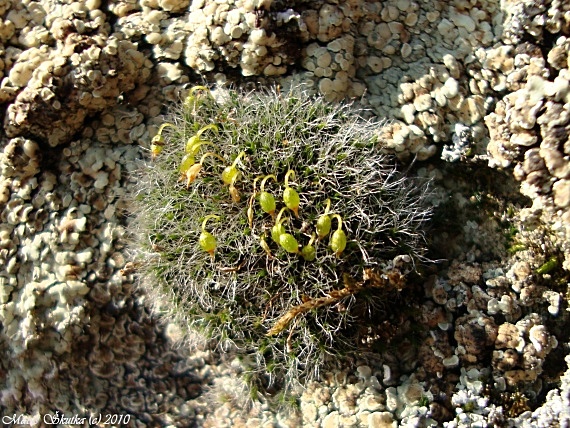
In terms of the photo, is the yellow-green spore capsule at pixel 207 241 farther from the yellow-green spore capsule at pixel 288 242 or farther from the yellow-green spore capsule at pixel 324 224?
the yellow-green spore capsule at pixel 324 224

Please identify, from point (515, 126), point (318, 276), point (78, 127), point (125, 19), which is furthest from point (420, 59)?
point (78, 127)

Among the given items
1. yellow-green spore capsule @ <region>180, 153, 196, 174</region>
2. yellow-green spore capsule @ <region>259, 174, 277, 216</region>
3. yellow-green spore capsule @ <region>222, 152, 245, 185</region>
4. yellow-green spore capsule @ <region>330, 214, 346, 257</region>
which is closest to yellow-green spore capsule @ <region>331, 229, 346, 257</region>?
yellow-green spore capsule @ <region>330, 214, 346, 257</region>

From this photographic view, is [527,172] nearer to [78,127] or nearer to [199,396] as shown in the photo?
[199,396]

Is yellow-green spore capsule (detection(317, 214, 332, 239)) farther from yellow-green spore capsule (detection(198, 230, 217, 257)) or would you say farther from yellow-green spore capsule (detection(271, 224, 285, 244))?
yellow-green spore capsule (detection(198, 230, 217, 257))

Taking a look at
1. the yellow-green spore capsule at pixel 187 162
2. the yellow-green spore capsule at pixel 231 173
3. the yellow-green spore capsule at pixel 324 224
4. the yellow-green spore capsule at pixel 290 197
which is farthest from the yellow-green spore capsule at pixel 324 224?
the yellow-green spore capsule at pixel 187 162

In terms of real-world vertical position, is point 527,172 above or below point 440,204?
above
